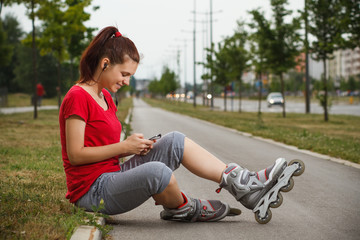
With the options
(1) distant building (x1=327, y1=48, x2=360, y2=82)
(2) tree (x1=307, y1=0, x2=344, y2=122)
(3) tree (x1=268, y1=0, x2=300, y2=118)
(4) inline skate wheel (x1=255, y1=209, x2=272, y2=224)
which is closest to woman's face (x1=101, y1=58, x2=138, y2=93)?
(4) inline skate wheel (x1=255, y1=209, x2=272, y2=224)

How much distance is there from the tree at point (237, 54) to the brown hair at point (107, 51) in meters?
28.2

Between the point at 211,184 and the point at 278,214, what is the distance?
186 cm

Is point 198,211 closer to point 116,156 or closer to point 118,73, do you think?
point 116,156

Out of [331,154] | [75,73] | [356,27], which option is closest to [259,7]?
[356,27]

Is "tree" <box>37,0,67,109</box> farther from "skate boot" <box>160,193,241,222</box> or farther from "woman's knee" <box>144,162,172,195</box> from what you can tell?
"woman's knee" <box>144,162,172,195</box>

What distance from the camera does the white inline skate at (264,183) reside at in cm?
377

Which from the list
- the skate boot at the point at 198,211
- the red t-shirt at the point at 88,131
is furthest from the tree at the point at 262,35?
the red t-shirt at the point at 88,131

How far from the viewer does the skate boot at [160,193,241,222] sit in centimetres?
398

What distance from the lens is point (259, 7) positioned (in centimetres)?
2344

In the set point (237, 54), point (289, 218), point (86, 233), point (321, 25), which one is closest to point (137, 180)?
point (86, 233)

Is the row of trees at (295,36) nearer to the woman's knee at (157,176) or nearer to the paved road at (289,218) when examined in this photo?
the paved road at (289,218)

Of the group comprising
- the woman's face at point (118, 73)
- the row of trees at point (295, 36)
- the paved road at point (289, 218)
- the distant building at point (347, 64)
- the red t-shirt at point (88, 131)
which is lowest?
the paved road at point (289, 218)

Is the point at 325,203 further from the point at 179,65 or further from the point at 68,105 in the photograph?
the point at 179,65

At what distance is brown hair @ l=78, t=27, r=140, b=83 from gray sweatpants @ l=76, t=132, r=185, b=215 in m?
0.76
